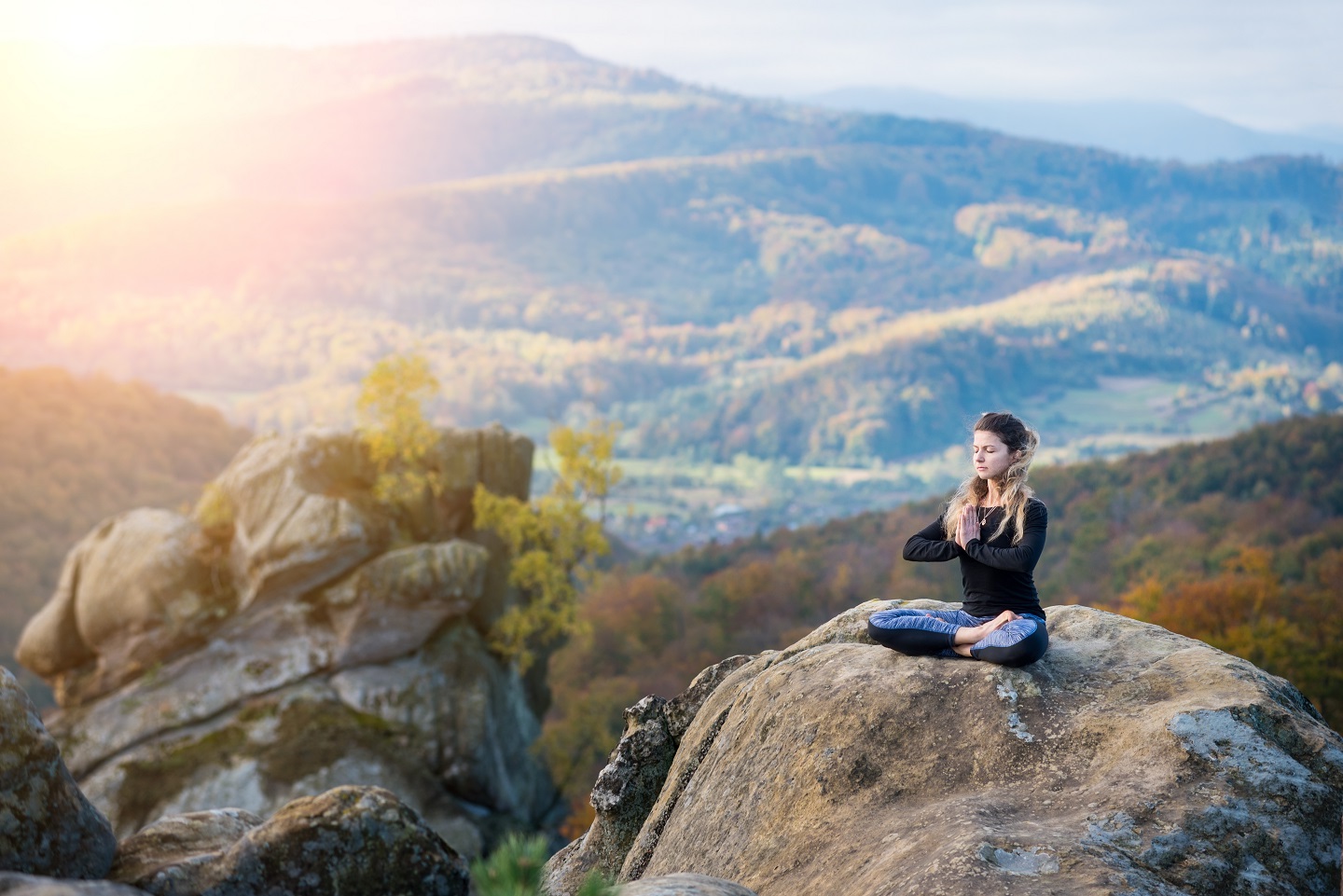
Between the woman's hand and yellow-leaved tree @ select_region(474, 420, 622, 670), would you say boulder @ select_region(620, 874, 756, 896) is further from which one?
yellow-leaved tree @ select_region(474, 420, 622, 670)

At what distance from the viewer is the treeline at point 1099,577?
36562 mm

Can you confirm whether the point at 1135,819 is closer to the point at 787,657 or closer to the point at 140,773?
the point at 787,657

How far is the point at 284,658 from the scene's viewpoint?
22.9 metres

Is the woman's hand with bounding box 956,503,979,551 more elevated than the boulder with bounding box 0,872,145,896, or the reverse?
the woman's hand with bounding box 956,503,979,551

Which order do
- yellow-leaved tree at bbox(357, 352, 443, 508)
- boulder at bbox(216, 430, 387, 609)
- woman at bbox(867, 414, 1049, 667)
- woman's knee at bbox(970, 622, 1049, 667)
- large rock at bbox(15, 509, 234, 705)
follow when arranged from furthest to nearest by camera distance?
1. yellow-leaved tree at bbox(357, 352, 443, 508)
2. boulder at bbox(216, 430, 387, 609)
3. large rock at bbox(15, 509, 234, 705)
4. woman at bbox(867, 414, 1049, 667)
5. woman's knee at bbox(970, 622, 1049, 667)

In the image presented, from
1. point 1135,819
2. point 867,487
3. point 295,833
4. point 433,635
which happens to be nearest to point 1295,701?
point 1135,819

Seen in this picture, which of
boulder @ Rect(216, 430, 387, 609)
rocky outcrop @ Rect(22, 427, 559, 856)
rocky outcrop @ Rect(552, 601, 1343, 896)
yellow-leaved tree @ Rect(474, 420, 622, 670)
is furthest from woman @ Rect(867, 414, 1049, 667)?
yellow-leaved tree @ Rect(474, 420, 622, 670)

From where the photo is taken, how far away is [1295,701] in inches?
304

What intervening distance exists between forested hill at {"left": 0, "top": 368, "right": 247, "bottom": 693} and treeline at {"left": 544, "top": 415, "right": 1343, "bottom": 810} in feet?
103

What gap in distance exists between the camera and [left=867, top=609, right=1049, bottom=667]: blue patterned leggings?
771 cm

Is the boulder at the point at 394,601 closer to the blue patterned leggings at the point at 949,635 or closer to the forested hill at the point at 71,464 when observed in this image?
the blue patterned leggings at the point at 949,635

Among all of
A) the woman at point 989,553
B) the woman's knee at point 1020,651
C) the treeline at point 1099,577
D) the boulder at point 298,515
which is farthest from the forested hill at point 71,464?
the woman's knee at point 1020,651

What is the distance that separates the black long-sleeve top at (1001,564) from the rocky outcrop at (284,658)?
16.8 meters

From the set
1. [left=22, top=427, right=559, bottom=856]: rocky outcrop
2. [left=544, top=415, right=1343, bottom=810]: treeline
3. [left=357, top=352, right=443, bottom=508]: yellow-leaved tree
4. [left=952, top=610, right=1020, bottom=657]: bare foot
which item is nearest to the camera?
[left=952, top=610, right=1020, bottom=657]: bare foot
